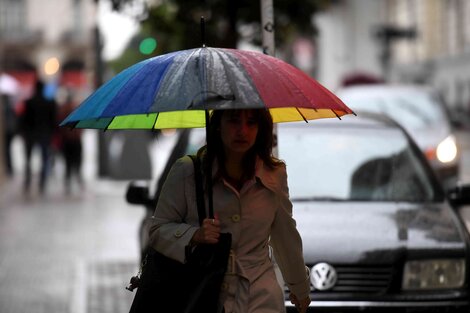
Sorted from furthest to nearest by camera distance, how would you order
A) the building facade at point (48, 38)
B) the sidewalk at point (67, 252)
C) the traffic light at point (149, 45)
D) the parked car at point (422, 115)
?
the building facade at point (48, 38)
the traffic light at point (149, 45)
the parked car at point (422, 115)
the sidewalk at point (67, 252)

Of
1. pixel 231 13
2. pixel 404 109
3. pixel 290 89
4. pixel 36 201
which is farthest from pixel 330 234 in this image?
pixel 36 201

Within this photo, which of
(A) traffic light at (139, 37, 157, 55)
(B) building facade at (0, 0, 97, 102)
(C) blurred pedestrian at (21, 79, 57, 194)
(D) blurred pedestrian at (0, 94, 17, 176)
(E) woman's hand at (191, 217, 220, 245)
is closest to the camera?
(E) woman's hand at (191, 217, 220, 245)

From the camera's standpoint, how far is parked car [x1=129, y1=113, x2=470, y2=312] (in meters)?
6.85

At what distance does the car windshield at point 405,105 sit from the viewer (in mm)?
16266

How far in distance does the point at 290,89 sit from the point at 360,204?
319 centimetres

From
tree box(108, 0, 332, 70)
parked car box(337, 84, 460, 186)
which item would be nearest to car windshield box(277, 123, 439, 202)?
tree box(108, 0, 332, 70)

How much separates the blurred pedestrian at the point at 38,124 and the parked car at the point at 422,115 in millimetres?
6078

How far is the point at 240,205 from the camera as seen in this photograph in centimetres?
471

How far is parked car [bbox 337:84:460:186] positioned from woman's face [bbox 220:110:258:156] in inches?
391

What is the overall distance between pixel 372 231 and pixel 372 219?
0.25 meters

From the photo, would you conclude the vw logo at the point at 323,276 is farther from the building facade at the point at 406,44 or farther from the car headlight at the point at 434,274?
the building facade at the point at 406,44

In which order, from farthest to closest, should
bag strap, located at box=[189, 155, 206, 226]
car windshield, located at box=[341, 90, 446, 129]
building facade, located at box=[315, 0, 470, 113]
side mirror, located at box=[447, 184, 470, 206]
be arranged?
building facade, located at box=[315, 0, 470, 113]
car windshield, located at box=[341, 90, 446, 129]
side mirror, located at box=[447, 184, 470, 206]
bag strap, located at box=[189, 155, 206, 226]

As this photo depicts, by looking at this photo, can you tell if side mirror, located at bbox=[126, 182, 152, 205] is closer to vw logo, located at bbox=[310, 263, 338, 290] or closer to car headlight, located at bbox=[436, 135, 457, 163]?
vw logo, located at bbox=[310, 263, 338, 290]

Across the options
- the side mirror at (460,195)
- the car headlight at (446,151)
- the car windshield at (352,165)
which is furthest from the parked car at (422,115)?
the side mirror at (460,195)
